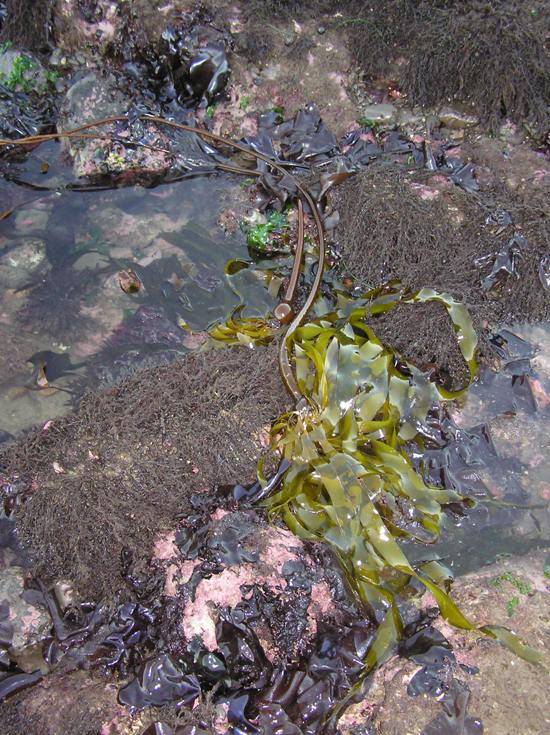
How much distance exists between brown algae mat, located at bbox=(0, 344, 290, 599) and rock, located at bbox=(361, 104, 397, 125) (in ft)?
5.35

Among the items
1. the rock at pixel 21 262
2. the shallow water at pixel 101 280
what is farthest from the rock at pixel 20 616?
the rock at pixel 21 262

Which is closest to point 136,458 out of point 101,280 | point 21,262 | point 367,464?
point 367,464

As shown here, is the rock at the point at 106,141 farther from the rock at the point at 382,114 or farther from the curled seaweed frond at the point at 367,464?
the curled seaweed frond at the point at 367,464

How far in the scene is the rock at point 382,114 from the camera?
3.44 m

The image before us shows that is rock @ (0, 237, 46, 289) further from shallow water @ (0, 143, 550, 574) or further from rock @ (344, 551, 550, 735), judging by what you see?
rock @ (344, 551, 550, 735)

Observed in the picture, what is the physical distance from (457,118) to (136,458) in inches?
101

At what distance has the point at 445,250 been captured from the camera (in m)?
2.96

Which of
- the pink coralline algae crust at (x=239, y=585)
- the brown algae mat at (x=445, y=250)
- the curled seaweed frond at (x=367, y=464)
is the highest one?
the brown algae mat at (x=445, y=250)

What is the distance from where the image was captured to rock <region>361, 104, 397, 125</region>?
3.44 m

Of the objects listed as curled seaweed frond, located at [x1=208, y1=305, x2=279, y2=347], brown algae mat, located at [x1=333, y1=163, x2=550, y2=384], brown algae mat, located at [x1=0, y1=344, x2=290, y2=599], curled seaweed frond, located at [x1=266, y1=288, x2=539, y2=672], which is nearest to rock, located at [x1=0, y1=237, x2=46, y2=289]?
brown algae mat, located at [x1=0, y1=344, x2=290, y2=599]

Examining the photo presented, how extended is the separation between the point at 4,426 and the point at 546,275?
8.60 ft

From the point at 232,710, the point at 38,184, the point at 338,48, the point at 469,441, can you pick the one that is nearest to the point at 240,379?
the point at 469,441

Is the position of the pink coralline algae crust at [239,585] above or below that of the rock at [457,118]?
below

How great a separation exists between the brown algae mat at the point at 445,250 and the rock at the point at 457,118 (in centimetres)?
55
